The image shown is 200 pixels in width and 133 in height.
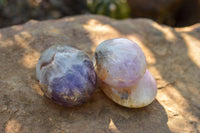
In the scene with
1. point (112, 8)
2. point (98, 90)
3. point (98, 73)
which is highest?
point (98, 73)

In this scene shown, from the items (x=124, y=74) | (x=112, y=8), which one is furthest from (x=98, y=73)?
(x=112, y=8)

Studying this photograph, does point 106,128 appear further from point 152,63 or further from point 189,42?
point 189,42

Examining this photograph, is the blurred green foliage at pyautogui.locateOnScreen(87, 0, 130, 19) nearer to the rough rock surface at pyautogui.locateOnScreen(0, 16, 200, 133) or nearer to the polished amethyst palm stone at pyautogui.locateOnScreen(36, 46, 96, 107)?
the rough rock surface at pyautogui.locateOnScreen(0, 16, 200, 133)

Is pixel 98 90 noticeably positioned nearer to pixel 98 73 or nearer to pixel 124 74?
pixel 98 73

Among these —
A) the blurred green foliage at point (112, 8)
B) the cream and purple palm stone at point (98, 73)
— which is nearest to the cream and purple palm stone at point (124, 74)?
the cream and purple palm stone at point (98, 73)

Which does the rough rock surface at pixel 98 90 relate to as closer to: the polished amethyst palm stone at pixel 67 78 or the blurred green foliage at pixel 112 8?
the polished amethyst palm stone at pixel 67 78

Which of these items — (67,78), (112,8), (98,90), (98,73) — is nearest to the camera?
(67,78)
